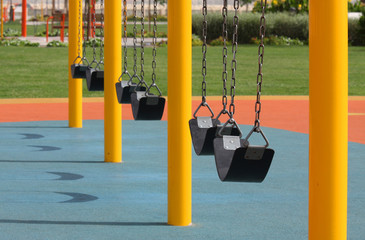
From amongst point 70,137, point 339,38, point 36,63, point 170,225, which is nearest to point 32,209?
point 170,225

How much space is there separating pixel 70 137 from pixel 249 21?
27102mm

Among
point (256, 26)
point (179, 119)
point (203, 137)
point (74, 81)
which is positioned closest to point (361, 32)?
point (256, 26)

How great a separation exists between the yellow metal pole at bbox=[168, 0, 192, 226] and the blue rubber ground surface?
0.54ft

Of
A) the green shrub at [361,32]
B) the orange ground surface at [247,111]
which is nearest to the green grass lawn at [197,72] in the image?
the orange ground surface at [247,111]

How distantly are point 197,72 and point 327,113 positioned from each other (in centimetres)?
1888

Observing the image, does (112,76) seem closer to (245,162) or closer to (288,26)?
(245,162)

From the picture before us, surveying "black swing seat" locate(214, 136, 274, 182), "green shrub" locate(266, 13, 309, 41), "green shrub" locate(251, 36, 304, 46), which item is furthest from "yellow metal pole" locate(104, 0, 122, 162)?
"green shrub" locate(266, 13, 309, 41)

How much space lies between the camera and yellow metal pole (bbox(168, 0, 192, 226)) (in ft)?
20.9

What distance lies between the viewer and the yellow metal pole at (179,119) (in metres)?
6.36

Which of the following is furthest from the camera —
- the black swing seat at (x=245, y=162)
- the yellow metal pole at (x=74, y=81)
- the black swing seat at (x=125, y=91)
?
the yellow metal pole at (x=74, y=81)

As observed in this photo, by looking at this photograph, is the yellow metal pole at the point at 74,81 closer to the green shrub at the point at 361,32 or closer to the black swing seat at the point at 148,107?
the black swing seat at the point at 148,107

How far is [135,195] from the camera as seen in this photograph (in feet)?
24.8

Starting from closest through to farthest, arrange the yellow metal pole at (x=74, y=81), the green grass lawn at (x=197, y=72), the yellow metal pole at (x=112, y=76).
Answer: the yellow metal pole at (x=112, y=76)
the yellow metal pole at (x=74, y=81)
the green grass lawn at (x=197, y=72)

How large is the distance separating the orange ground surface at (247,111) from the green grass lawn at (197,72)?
5.05ft
